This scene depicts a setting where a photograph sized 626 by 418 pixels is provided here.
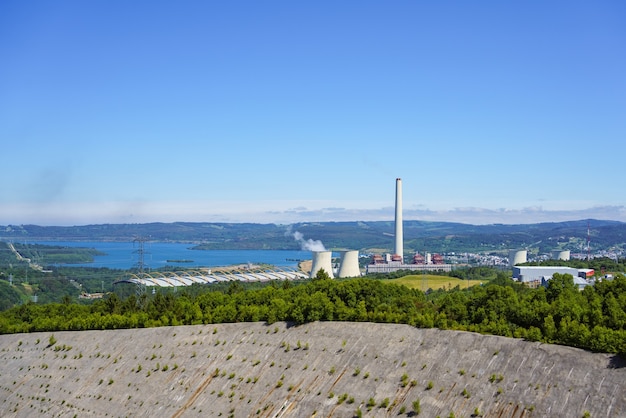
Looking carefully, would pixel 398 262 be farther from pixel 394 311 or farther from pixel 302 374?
pixel 302 374

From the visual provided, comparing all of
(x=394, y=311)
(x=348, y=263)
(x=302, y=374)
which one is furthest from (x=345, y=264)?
(x=302, y=374)

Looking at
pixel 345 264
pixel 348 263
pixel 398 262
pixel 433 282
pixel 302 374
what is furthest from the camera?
pixel 398 262

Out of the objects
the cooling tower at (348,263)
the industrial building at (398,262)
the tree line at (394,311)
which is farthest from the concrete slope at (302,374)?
the industrial building at (398,262)

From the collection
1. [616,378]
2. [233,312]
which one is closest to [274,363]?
[233,312]

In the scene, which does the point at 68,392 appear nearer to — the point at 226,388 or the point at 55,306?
the point at 226,388

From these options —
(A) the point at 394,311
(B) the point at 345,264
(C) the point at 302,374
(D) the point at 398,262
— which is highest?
(A) the point at 394,311

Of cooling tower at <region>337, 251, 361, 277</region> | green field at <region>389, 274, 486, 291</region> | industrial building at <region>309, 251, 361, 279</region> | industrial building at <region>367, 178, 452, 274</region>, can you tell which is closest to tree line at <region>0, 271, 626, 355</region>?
industrial building at <region>309, 251, 361, 279</region>

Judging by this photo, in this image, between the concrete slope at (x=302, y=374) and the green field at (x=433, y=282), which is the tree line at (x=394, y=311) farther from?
the green field at (x=433, y=282)
